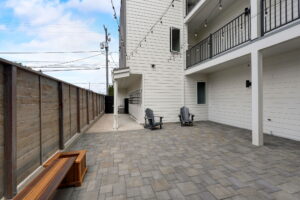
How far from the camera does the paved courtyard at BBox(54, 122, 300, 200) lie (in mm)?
2055

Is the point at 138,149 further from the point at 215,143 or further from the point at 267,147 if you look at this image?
the point at 267,147

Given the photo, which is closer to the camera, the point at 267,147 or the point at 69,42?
the point at 267,147

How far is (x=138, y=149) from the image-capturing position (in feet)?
12.7

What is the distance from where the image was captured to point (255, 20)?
13.3 ft

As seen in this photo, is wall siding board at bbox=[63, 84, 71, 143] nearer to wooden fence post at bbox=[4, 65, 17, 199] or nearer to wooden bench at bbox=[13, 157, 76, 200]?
wooden bench at bbox=[13, 157, 76, 200]

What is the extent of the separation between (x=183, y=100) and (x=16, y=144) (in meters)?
7.14

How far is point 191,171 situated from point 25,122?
9.08 ft

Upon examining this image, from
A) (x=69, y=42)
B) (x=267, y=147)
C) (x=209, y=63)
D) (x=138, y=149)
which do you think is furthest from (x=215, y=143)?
(x=69, y=42)

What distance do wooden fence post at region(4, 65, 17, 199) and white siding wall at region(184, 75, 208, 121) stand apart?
7260 mm

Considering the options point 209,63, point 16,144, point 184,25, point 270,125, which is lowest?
point 270,125

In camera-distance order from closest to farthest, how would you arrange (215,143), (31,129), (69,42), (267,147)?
(31,129)
(267,147)
(215,143)
(69,42)

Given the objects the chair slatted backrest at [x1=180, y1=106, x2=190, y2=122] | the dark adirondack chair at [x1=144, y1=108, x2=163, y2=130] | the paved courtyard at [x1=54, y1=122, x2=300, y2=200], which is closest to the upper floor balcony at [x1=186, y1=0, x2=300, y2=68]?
the chair slatted backrest at [x1=180, y1=106, x2=190, y2=122]

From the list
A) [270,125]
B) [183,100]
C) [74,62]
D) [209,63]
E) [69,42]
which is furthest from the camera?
[74,62]

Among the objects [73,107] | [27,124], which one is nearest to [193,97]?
[73,107]
